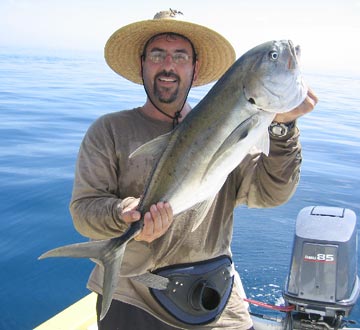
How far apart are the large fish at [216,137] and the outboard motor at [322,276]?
159 cm

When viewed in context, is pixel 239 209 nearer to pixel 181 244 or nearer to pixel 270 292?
pixel 270 292

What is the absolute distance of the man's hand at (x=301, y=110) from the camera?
83.5 inches

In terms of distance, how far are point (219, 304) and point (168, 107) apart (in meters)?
1.23

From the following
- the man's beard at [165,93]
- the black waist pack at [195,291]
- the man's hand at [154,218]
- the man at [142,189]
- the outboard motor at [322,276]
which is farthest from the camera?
the outboard motor at [322,276]

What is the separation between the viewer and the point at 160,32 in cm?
298

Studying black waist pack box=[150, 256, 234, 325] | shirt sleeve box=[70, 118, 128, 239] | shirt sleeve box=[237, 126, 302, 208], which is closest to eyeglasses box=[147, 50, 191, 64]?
shirt sleeve box=[70, 118, 128, 239]

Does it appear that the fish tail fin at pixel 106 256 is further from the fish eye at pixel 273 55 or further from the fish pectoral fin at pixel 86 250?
the fish eye at pixel 273 55

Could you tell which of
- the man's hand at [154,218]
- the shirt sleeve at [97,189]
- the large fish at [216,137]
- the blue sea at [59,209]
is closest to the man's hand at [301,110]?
the large fish at [216,137]

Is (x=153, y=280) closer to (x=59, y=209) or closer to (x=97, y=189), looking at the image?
(x=97, y=189)

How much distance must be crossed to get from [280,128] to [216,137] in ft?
1.34

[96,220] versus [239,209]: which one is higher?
[96,220]

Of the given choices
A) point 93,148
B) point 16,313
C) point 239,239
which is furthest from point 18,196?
point 93,148

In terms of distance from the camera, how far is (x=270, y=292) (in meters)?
4.71

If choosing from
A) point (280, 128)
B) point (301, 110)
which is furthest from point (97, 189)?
point (301, 110)
